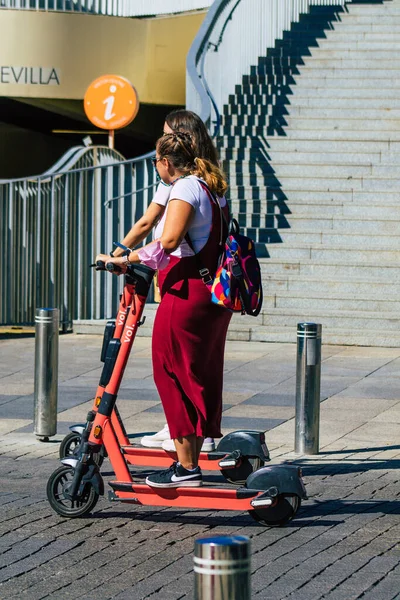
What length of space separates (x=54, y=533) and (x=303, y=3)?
1560cm

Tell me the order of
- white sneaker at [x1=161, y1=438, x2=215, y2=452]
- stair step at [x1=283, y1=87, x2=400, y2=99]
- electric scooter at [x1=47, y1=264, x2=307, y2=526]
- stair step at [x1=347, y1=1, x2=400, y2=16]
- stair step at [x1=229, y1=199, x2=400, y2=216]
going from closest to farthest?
electric scooter at [x1=47, y1=264, x2=307, y2=526]
white sneaker at [x1=161, y1=438, x2=215, y2=452]
stair step at [x1=229, y1=199, x2=400, y2=216]
stair step at [x1=283, y1=87, x2=400, y2=99]
stair step at [x1=347, y1=1, x2=400, y2=16]

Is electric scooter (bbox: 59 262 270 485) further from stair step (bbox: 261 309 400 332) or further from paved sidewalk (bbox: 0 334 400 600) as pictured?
stair step (bbox: 261 309 400 332)

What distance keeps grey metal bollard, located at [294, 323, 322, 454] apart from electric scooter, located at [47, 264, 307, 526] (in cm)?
171

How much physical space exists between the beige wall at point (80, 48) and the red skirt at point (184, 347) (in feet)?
51.6

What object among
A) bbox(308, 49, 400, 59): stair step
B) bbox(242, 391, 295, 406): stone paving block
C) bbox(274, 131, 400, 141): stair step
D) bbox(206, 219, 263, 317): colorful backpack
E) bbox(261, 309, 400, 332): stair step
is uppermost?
bbox(308, 49, 400, 59): stair step

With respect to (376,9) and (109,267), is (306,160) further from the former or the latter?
(109,267)

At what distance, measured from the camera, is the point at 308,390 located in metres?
7.71

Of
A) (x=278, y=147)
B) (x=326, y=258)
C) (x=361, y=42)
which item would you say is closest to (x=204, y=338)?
(x=326, y=258)

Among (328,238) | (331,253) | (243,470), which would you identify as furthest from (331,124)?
(243,470)

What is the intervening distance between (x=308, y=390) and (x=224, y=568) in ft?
15.1

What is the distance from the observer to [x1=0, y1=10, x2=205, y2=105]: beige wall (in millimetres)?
21062

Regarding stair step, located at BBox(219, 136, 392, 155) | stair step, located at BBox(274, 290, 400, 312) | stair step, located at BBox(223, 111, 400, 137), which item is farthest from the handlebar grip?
stair step, located at BBox(223, 111, 400, 137)

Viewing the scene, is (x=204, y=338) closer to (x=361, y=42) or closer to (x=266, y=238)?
(x=266, y=238)

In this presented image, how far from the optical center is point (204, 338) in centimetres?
600
